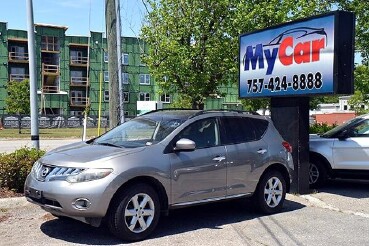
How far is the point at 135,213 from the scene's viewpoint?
19.6 feet

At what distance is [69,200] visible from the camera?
18.6 ft

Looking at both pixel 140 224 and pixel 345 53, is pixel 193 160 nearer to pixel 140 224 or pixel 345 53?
pixel 140 224

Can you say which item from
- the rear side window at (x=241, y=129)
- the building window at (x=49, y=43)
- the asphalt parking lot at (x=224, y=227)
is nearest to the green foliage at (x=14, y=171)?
the asphalt parking lot at (x=224, y=227)

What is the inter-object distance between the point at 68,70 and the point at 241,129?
204 feet

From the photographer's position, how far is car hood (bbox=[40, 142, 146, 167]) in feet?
19.3

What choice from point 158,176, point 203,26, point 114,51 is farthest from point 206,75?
point 158,176

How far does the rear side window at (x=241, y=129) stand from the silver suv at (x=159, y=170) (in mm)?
17

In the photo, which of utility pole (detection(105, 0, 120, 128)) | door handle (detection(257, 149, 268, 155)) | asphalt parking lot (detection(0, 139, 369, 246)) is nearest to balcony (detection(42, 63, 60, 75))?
utility pole (detection(105, 0, 120, 128))

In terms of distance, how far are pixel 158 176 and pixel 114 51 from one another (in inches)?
172

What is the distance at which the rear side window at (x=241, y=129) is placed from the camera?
7.31 meters

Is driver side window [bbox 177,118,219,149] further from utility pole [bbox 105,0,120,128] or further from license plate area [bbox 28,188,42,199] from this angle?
utility pole [bbox 105,0,120,128]

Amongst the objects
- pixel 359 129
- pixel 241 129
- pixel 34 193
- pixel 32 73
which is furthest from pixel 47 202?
pixel 359 129

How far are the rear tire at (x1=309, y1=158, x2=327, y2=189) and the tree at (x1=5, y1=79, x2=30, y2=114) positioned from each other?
50149 millimetres

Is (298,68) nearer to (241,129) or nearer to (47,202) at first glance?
(241,129)
